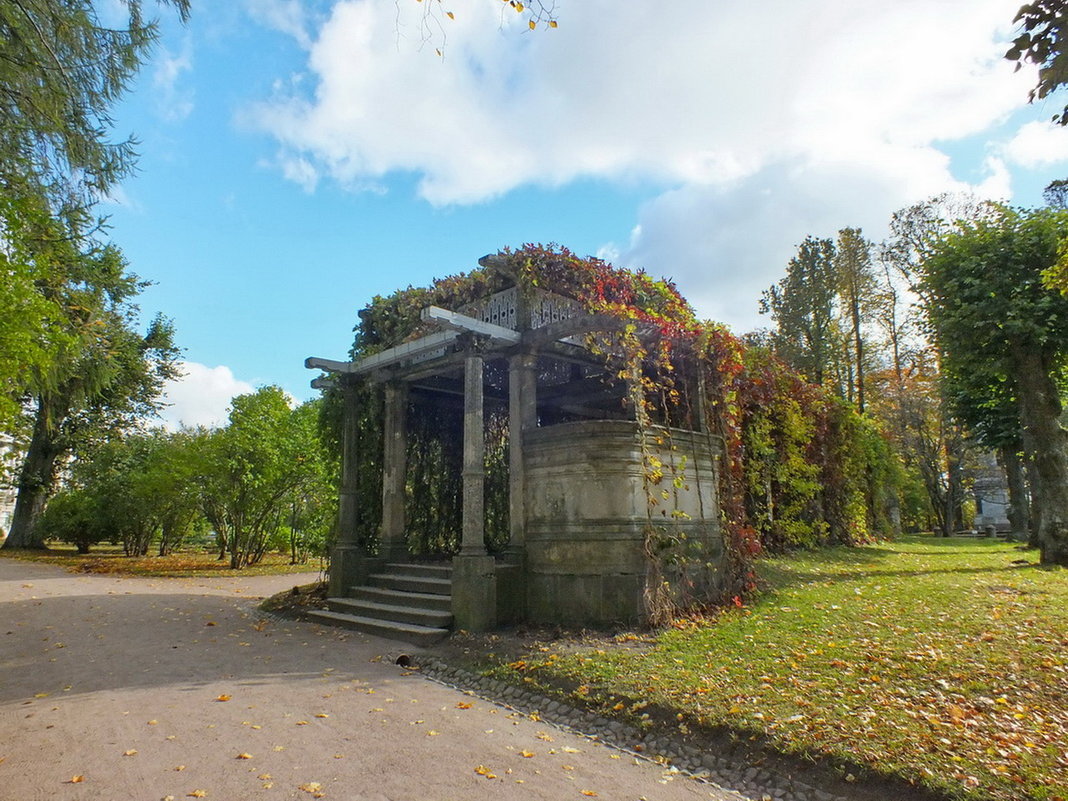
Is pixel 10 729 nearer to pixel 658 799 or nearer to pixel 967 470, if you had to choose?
pixel 658 799

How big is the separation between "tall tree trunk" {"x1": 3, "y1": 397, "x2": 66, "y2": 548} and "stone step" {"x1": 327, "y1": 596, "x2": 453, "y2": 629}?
2001cm

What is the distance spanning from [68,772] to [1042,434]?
47.2 feet

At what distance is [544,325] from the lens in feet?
26.6

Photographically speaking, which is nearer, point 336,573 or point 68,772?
point 68,772

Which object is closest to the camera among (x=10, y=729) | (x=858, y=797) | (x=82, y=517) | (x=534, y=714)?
(x=858, y=797)

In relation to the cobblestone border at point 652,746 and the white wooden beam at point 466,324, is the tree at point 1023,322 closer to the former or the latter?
the white wooden beam at point 466,324

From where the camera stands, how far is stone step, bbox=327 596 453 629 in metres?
7.45

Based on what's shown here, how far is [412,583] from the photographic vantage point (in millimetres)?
8766

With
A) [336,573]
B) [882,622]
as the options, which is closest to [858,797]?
[882,622]

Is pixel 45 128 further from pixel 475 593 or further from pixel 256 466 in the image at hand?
pixel 256 466

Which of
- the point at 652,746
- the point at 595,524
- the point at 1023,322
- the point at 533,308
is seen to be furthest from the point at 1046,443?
the point at 652,746

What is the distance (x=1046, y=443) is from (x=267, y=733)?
43.6ft

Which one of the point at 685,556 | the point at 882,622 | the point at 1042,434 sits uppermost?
the point at 1042,434

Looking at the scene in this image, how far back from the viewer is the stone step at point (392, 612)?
7449mm
